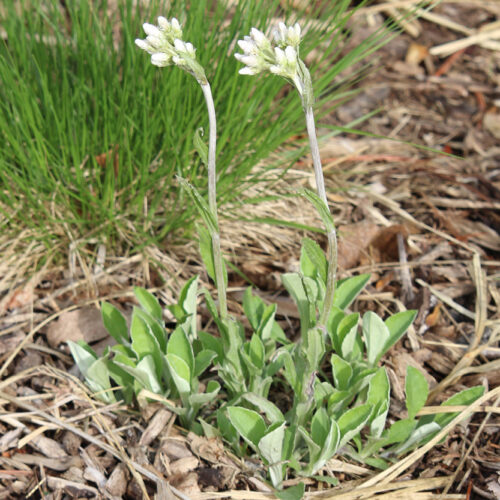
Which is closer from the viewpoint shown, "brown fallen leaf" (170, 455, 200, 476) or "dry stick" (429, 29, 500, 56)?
"brown fallen leaf" (170, 455, 200, 476)

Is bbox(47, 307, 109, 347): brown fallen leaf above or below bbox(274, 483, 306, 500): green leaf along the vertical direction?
above

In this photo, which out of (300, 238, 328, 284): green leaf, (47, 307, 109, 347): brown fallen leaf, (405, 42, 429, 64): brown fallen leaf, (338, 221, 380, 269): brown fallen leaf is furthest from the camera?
(405, 42, 429, 64): brown fallen leaf

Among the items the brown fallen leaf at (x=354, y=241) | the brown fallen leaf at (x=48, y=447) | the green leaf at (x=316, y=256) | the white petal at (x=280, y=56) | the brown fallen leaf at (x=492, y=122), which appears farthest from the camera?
the brown fallen leaf at (x=492, y=122)

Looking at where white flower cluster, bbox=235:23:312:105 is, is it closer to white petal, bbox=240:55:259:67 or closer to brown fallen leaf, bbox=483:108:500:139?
white petal, bbox=240:55:259:67

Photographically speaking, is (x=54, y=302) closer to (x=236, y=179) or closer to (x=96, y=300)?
(x=96, y=300)

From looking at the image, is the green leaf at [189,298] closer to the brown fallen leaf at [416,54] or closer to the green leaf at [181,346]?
the green leaf at [181,346]

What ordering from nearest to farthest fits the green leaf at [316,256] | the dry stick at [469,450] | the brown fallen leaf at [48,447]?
the green leaf at [316,256], the dry stick at [469,450], the brown fallen leaf at [48,447]

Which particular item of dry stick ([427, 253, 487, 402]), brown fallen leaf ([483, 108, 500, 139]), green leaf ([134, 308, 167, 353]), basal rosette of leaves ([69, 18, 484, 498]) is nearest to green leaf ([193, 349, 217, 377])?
basal rosette of leaves ([69, 18, 484, 498])

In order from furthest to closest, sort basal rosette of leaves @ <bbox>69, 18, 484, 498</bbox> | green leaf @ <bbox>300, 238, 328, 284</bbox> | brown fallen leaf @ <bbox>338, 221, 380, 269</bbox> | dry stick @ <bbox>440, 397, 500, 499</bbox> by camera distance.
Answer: brown fallen leaf @ <bbox>338, 221, 380, 269</bbox>, dry stick @ <bbox>440, 397, 500, 499</bbox>, basal rosette of leaves @ <bbox>69, 18, 484, 498</bbox>, green leaf @ <bbox>300, 238, 328, 284</bbox>

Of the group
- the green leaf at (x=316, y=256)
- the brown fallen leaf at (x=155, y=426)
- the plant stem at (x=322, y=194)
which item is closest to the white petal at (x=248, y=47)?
the plant stem at (x=322, y=194)
